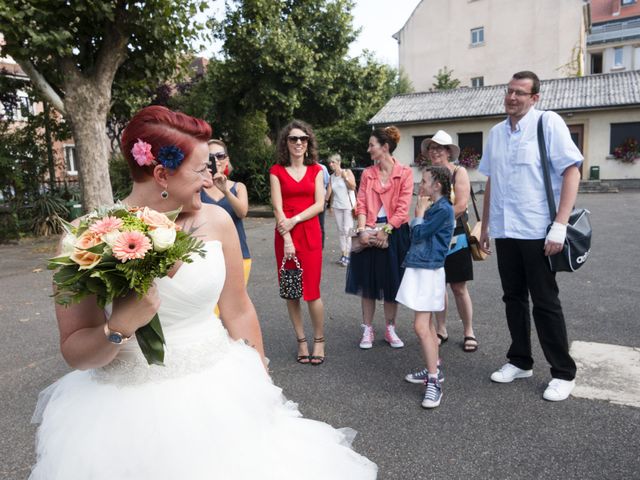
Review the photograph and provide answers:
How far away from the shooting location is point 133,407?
1.63 m

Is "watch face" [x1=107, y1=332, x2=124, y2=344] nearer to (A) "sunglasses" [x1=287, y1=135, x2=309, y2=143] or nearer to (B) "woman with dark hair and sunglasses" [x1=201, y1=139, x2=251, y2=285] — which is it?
(B) "woman with dark hair and sunglasses" [x1=201, y1=139, x2=251, y2=285]

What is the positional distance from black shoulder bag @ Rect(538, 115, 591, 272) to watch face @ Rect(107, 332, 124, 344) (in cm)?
317

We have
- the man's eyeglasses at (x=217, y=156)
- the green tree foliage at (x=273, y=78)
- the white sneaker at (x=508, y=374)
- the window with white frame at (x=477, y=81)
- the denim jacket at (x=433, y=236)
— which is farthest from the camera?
the window with white frame at (x=477, y=81)

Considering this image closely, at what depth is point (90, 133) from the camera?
34.9ft

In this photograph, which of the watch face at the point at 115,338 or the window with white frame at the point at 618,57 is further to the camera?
the window with white frame at the point at 618,57

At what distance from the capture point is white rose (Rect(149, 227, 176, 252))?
1.39 meters

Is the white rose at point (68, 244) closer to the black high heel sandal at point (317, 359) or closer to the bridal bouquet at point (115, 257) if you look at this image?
the bridal bouquet at point (115, 257)

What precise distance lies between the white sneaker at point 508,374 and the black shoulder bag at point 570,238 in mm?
911

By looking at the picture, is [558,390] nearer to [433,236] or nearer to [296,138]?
[433,236]

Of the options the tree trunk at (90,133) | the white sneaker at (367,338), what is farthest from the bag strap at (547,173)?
the tree trunk at (90,133)

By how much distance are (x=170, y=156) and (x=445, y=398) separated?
2938 millimetres

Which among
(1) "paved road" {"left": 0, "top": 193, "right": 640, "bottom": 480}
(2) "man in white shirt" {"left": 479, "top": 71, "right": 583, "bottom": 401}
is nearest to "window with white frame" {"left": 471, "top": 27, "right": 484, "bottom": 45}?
(1) "paved road" {"left": 0, "top": 193, "right": 640, "bottom": 480}

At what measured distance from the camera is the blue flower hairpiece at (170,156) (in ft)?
5.75

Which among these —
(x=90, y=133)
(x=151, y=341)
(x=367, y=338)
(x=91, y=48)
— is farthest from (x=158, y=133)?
(x=91, y=48)
